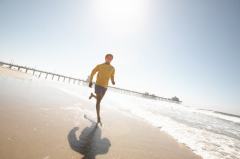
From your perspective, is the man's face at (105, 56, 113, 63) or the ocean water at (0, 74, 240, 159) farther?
the man's face at (105, 56, 113, 63)

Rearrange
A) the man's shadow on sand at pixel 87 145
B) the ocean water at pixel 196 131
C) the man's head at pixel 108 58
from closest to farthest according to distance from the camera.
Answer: the man's shadow on sand at pixel 87 145, the ocean water at pixel 196 131, the man's head at pixel 108 58

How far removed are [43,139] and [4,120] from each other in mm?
1076

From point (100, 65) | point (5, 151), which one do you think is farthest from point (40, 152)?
point (100, 65)

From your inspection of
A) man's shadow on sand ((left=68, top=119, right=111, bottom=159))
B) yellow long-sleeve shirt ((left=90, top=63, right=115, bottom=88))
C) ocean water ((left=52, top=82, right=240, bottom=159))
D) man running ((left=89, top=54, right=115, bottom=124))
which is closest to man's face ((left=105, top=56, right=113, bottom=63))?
man running ((left=89, top=54, right=115, bottom=124))

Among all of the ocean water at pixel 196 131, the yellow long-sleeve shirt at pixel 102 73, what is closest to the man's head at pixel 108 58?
the yellow long-sleeve shirt at pixel 102 73

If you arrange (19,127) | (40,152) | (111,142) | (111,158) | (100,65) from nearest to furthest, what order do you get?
1. (40,152)
2. (111,158)
3. (19,127)
4. (111,142)
5. (100,65)

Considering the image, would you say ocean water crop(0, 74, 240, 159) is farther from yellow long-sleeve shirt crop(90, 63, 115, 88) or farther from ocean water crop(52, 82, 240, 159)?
yellow long-sleeve shirt crop(90, 63, 115, 88)

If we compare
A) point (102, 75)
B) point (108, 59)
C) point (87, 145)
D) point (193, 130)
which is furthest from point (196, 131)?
point (87, 145)

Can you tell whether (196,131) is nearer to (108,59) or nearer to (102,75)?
(102,75)

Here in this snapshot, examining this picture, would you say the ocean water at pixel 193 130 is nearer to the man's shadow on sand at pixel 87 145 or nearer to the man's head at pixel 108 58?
the man's shadow on sand at pixel 87 145

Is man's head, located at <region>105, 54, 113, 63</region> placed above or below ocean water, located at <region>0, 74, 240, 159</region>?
above

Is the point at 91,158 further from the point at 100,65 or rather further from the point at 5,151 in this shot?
the point at 100,65

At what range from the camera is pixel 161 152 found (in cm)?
386

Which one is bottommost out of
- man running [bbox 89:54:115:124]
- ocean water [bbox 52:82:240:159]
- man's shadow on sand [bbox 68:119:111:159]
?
ocean water [bbox 52:82:240:159]
